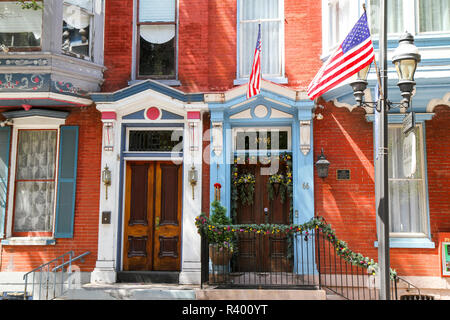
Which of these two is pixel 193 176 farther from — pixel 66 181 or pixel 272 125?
pixel 66 181

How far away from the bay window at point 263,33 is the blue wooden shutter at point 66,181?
398 cm

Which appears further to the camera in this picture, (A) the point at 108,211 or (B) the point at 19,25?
(B) the point at 19,25

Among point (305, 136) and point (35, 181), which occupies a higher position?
point (305, 136)

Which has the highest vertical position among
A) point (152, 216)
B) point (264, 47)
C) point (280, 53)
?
point (264, 47)

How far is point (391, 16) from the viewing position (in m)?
8.35

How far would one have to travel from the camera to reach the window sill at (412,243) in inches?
328

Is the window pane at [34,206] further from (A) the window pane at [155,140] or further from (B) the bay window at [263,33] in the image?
(B) the bay window at [263,33]

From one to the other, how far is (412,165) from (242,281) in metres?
3.88

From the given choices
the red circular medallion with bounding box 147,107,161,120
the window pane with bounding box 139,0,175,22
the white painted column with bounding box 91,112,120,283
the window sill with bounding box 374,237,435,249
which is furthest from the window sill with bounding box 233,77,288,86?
the window sill with bounding box 374,237,435,249

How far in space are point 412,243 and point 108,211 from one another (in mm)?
6205

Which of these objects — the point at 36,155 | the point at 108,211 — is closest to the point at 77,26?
the point at 36,155

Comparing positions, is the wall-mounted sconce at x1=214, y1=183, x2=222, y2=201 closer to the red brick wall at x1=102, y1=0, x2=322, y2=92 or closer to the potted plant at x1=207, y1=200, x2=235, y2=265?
the potted plant at x1=207, y1=200, x2=235, y2=265

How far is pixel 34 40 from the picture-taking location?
8828 millimetres

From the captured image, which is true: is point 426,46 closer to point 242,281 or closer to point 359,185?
point 359,185
